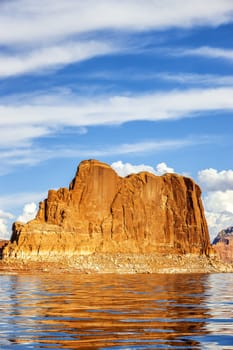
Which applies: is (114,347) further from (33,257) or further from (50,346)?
(33,257)

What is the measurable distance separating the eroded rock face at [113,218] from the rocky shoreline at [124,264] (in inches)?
161

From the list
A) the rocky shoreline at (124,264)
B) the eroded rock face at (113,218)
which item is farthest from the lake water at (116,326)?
the eroded rock face at (113,218)

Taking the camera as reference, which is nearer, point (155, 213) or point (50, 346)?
point (50, 346)

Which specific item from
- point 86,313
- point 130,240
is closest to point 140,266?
point 130,240

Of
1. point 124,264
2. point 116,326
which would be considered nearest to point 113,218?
point 124,264

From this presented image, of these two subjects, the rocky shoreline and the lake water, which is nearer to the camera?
the lake water

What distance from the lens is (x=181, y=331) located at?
17.5 metres

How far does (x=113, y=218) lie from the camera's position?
179625 mm

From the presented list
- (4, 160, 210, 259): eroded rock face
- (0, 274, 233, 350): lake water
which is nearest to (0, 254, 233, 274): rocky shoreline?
(4, 160, 210, 259): eroded rock face

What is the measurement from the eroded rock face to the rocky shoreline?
13.4ft

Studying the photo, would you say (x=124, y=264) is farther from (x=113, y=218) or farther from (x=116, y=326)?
(x=116, y=326)

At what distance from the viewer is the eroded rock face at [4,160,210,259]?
15350 cm

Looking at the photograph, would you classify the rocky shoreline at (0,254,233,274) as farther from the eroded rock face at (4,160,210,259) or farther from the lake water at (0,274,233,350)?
the lake water at (0,274,233,350)

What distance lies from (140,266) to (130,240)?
22.0 m
